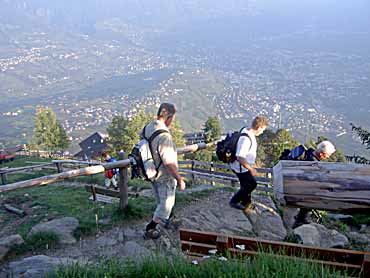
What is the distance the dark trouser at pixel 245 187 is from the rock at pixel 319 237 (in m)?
0.93

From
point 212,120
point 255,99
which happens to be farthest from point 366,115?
point 212,120

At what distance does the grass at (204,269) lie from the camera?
2916 mm

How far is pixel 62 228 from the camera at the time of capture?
594 centimetres

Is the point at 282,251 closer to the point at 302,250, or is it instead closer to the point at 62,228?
the point at 302,250

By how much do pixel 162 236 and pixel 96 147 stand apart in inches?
1828

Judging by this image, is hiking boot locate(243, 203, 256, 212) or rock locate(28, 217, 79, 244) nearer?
rock locate(28, 217, 79, 244)

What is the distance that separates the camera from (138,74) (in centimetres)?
19112

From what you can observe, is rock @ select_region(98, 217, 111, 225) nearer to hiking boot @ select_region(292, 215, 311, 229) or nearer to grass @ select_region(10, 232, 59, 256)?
grass @ select_region(10, 232, 59, 256)

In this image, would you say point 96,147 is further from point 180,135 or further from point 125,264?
point 125,264

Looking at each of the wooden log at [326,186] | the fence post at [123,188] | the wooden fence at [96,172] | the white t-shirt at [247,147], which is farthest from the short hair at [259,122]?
the fence post at [123,188]

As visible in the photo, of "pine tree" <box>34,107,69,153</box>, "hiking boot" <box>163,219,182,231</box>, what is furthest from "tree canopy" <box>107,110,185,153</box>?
"hiking boot" <box>163,219,182,231</box>

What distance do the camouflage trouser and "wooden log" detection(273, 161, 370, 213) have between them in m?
1.45

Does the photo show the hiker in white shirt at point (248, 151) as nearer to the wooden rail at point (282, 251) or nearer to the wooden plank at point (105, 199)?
the wooden rail at point (282, 251)

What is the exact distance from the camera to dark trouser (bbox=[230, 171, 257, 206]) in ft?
19.9
